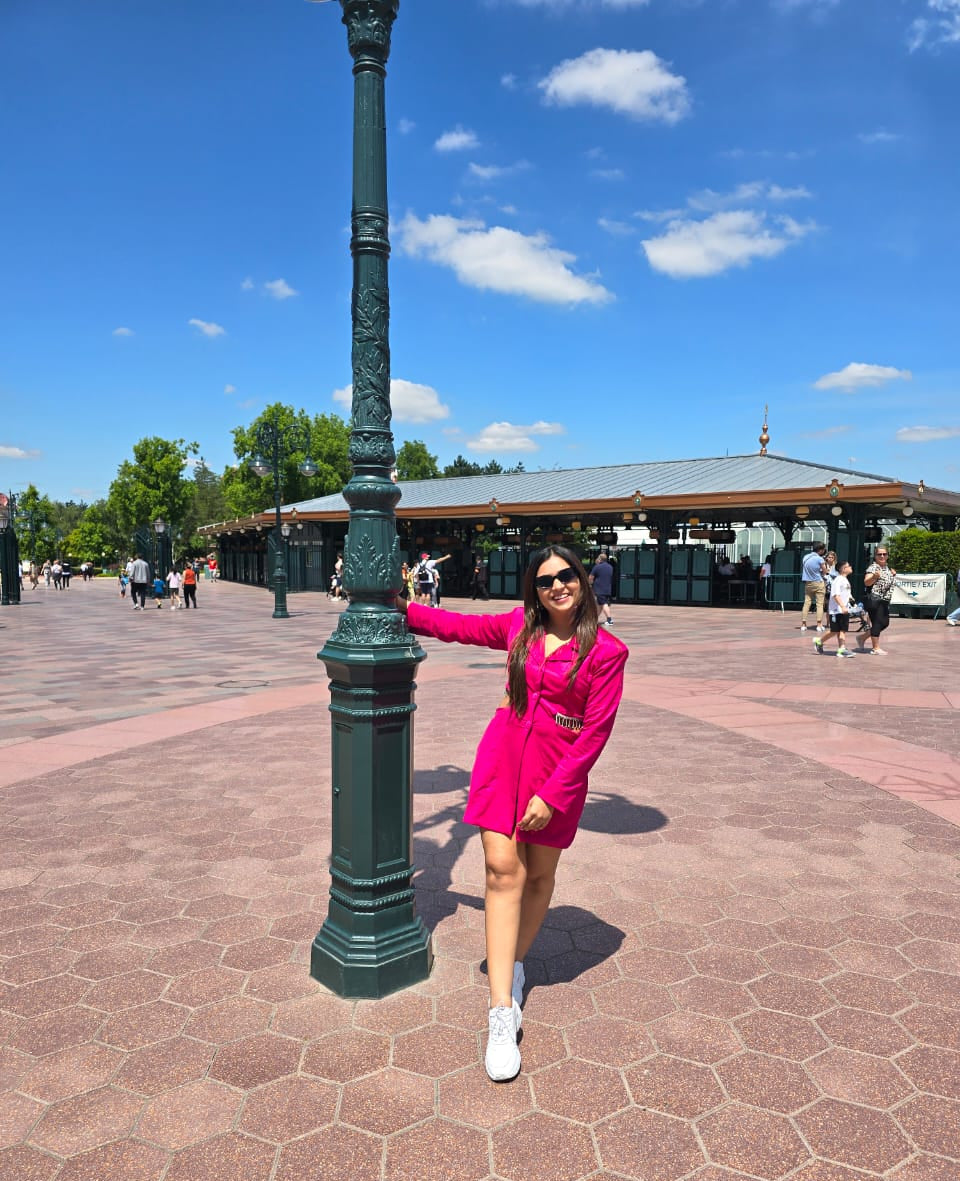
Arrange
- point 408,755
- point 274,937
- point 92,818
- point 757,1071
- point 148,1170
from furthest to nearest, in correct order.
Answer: point 92,818 < point 274,937 < point 408,755 < point 757,1071 < point 148,1170

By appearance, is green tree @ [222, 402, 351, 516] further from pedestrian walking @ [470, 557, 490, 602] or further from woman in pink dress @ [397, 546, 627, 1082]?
woman in pink dress @ [397, 546, 627, 1082]

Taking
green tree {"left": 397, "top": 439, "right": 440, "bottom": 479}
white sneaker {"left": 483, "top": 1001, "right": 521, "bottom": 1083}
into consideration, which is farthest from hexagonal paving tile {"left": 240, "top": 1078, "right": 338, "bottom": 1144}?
green tree {"left": 397, "top": 439, "right": 440, "bottom": 479}

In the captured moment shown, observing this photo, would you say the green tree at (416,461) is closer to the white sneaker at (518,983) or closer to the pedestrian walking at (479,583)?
the pedestrian walking at (479,583)

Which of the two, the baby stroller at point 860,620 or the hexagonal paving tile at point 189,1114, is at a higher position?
the baby stroller at point 860,620

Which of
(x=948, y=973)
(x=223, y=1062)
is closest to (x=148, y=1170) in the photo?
(x=223, y=1062)

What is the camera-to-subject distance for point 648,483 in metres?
26.7

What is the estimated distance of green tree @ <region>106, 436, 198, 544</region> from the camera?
61594mm

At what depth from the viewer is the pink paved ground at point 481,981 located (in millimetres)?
2217

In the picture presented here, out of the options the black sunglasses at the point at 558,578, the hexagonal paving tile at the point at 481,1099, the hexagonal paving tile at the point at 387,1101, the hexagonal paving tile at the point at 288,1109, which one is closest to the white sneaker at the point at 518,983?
the hexagonal paving tile at the point at 481,1099

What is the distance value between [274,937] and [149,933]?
552 millimetres

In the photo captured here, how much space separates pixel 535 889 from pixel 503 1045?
1.70 ft

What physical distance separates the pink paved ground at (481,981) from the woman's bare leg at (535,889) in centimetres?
28

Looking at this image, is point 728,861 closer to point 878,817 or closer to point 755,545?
point 878,817

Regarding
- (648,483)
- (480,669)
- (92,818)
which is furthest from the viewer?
(648,483)
